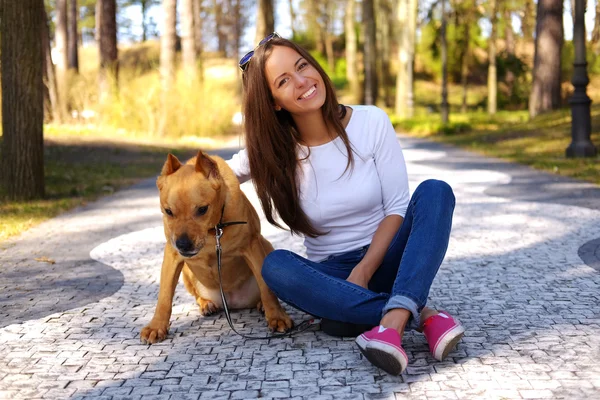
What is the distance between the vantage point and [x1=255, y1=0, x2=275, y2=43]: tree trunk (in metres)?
24.1

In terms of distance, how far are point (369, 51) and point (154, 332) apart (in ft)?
96.5

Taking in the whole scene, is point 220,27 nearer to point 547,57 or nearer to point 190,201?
point 547,57

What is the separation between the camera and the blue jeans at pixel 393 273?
350cm

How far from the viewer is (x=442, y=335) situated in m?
3.44

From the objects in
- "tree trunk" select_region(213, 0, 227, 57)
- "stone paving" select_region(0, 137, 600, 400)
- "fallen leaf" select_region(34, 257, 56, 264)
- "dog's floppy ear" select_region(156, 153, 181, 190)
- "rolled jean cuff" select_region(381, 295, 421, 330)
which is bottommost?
"stone paving" select_region(0, 137, 600, 400)

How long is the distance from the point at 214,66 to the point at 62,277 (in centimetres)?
4371

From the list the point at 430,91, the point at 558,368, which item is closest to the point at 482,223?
the point at 558,368

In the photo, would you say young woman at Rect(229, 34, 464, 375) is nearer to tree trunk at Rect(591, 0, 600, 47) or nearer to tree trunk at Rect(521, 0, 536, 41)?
tree trunk at Rect(591, 0, 600, 47)

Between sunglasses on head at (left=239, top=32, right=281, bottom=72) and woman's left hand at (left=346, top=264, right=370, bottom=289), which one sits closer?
woman's left hand at (left=346, top=264, right=370, bottom=289)

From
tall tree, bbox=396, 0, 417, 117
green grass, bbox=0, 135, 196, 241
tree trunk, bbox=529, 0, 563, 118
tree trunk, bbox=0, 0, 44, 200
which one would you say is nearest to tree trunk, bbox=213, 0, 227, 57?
tall tree, bbox=396, 0, 417, 117

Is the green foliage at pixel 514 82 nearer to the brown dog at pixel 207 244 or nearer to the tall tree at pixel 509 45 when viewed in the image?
the tall tree at pixel 509 45

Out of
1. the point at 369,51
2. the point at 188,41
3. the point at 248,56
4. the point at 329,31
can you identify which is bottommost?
the point at 248,56

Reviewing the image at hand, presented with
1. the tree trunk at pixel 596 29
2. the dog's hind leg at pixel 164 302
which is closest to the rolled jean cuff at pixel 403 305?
the dog's hind leg at pixel 164 302

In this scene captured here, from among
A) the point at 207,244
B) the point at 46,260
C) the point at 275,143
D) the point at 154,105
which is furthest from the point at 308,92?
the point at 154,105
